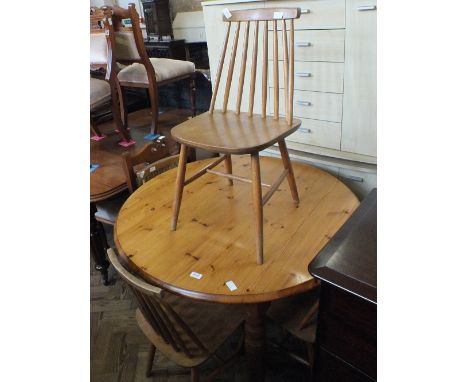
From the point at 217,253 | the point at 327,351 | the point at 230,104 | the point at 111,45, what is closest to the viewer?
the point at 327,351

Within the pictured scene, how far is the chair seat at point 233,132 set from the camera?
1.07 metres

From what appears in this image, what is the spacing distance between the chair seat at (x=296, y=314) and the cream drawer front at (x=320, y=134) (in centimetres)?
69

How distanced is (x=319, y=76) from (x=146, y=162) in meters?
0.96

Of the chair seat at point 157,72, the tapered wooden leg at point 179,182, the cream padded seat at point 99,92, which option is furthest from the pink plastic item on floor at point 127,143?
the tapered wooden leg at point 179,182

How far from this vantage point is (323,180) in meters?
1.58

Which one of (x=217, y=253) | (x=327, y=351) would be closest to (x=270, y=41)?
(x=217, y=253)

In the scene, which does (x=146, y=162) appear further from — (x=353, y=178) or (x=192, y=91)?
(x=192, y=91)

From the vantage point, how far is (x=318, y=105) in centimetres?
156

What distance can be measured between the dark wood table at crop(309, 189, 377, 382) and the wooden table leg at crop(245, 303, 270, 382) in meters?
0.23

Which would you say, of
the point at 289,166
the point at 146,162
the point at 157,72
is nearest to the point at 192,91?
the point at 157,72

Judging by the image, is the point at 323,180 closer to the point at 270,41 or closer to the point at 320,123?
the point at 320,123
